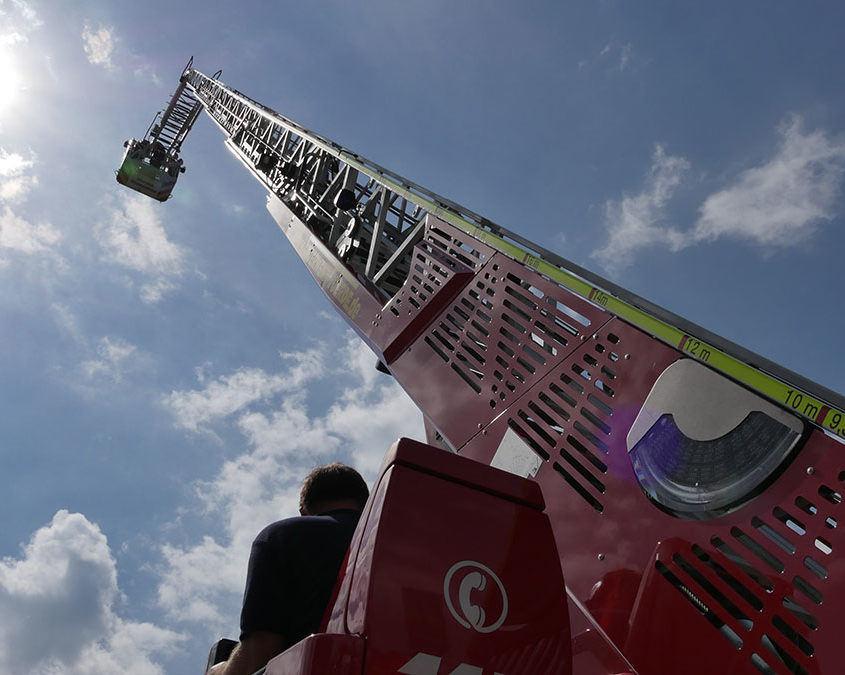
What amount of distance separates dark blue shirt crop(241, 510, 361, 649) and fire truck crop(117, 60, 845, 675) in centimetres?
48

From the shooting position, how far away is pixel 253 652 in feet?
7.58

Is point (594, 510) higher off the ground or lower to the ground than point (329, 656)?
higher

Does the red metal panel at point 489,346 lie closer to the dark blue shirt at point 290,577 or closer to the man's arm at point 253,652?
the dark blue shirt at point 290,577

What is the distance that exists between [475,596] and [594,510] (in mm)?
1120

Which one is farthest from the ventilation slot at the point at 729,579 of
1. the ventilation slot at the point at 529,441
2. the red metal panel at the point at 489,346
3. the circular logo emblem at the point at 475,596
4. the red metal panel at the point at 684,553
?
the red metal panel at the point at 489,346

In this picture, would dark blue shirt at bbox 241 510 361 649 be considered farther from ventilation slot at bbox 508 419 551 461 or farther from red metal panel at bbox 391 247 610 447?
red metal panel at bbox 391 247 610 447

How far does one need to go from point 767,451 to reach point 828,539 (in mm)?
336

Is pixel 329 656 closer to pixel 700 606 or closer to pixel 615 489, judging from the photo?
pixel 700 606

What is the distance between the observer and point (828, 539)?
2.10 meters

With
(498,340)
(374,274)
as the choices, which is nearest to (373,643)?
(498,340)

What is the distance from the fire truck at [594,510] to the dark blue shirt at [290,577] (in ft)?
1.58

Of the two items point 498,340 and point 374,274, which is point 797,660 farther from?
point 374,274

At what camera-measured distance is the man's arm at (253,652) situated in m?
2.30

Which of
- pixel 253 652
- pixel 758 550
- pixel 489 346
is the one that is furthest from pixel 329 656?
pixel 489 346
